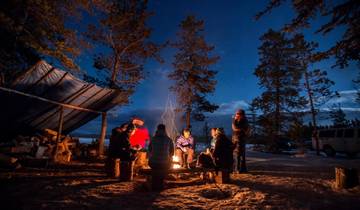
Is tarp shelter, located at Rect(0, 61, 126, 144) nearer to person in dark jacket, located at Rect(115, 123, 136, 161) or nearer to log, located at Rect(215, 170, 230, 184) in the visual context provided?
person in dark jacket, located at Rect(115, 123, 136, 161)

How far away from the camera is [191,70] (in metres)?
20.5

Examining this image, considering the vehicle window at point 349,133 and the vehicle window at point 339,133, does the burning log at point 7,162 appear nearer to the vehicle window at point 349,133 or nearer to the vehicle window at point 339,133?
the vehicle window at point 349,133

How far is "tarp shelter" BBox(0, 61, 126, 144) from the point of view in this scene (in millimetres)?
7723

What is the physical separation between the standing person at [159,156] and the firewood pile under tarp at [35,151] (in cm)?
532

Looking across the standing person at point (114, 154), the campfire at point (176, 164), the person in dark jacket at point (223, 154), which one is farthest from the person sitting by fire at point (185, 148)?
the person in dark jacket at point (223, 154)

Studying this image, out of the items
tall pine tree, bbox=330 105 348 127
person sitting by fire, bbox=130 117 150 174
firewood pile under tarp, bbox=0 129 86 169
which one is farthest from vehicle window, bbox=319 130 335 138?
firewood pile under tarp, bbox=0 129 86 169

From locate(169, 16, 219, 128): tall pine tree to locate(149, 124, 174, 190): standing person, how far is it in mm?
14538

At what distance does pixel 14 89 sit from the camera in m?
7.69

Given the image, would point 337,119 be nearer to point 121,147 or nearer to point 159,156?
point 121,147

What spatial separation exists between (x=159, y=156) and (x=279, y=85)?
62.9ft

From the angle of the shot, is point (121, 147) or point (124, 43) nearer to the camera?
point (121, 147)

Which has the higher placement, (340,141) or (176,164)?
(340,141)

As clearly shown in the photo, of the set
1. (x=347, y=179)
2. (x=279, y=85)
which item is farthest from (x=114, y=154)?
(x=279, y=85)

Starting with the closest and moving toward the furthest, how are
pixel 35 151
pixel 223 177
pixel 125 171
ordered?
pixel 223 177, pixel 125 171, pixel 35 151
